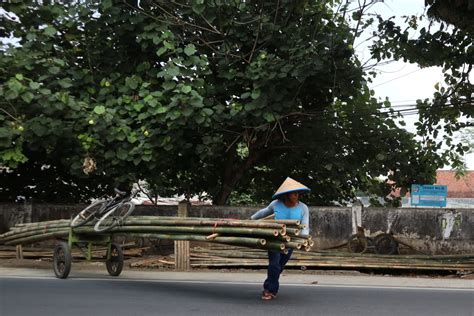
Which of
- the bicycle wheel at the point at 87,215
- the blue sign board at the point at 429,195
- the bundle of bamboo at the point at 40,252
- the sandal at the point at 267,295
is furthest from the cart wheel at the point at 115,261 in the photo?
the blue sign board at the point at 429,195

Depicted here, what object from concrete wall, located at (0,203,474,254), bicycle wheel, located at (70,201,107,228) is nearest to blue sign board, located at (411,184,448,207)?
concrete wall, located at (0,203,474,254)

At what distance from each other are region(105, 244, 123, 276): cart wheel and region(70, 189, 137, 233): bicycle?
626mm

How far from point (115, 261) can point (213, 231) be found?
289cm

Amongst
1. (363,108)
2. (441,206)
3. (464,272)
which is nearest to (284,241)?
(464,272)

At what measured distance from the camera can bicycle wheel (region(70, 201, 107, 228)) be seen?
9.23m

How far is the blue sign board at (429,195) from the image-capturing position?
12.0 m

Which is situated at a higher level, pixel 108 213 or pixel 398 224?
pixel 108 213

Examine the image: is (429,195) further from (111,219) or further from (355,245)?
(111,219)

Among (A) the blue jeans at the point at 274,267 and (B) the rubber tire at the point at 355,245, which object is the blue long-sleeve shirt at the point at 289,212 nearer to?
(A) the blue jeans at the point at 274,267

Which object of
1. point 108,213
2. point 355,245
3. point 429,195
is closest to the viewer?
point 108,213

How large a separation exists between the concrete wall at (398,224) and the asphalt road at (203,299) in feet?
9.78

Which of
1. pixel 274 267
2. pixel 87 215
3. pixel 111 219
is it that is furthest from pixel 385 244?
pixel 87 215

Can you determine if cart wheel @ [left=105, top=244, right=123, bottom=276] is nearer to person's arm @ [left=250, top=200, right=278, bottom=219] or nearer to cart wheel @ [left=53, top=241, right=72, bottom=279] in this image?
cart wheel @ [left=53, top=241, right=72, bottom=279]

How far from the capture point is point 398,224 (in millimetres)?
11883
